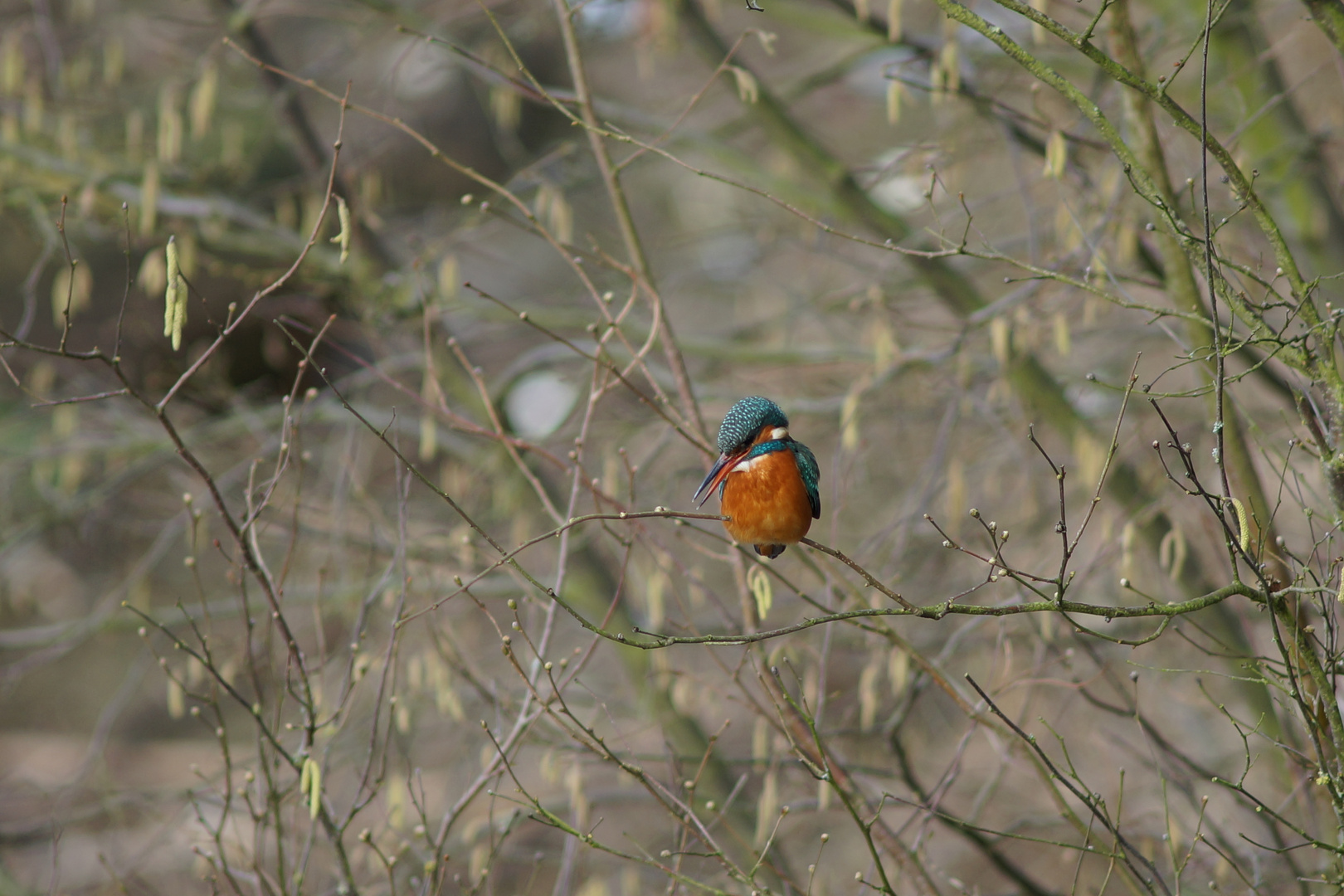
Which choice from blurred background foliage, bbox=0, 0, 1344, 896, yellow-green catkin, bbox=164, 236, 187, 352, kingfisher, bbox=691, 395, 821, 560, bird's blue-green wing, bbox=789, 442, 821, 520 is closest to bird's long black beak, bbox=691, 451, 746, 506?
kingfisher, bbox=691, 395, 821, 560

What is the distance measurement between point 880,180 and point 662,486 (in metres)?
1.83

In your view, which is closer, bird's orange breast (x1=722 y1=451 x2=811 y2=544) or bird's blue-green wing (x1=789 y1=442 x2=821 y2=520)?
bird's orange breast (x1=722 y1=451 x2=811 y2=544)

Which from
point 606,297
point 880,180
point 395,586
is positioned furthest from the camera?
point 880,180

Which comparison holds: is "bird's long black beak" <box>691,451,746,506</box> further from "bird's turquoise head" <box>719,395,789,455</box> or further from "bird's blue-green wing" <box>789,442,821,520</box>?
"bird's blue-green wing" <box>789,442,821,520</box>

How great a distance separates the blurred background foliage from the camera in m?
3.55

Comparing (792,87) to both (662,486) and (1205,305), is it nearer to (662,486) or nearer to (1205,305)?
(662,486)

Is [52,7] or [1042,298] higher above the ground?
[52,7]

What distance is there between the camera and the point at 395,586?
441 cm

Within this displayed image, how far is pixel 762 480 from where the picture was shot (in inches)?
88.8

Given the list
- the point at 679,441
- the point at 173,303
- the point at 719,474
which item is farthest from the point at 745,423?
the point at 679,441

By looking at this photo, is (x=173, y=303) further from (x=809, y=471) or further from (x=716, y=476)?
(x=809, y=471)

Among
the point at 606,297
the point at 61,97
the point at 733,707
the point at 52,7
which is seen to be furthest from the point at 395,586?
the point at 52,7

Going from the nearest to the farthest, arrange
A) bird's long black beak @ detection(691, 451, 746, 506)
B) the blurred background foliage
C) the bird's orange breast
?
the bird's orange breast → bird's long black beak @ detection(691, 451, 746, 506) → the blurred background foliage

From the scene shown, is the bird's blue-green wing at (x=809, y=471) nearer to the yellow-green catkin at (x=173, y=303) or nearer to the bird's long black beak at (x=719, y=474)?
the bird's long black beak at (x=719, y=474)
